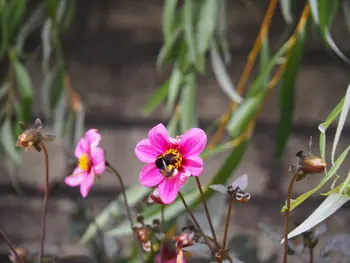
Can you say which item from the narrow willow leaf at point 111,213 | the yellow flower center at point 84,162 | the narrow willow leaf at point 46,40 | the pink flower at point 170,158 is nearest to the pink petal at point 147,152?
the pink flower at point 170,158

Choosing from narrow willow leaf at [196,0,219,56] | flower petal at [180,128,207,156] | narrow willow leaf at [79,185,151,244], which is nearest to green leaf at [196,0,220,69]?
narrow willow leaf at [196,0,219,56]

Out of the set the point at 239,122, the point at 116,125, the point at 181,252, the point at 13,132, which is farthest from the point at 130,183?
the point at 181,252

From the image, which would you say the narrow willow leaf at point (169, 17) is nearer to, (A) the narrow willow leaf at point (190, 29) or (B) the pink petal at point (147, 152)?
(A) the narrow willow leaf at point (190, 29)

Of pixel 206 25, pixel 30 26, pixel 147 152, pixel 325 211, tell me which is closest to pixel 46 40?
pixel 30 26

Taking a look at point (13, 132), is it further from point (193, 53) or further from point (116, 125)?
point (193, 53)

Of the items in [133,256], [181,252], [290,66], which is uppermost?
[290,66]

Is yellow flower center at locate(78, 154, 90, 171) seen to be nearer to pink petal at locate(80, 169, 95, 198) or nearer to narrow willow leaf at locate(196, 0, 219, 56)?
pink petal at locate(80, 169, 95, 198)

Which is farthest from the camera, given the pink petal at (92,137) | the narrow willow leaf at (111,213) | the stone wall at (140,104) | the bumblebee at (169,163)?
the stone wall at (140,104)

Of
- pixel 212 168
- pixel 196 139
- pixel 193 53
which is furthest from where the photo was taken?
pixel 212 168

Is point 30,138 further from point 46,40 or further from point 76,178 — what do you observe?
point 46,40
